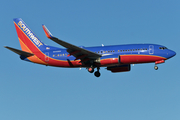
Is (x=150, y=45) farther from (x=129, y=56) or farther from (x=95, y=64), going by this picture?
(x=95, y=64)

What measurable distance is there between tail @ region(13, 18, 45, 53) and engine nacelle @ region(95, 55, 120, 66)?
1162 centimetres

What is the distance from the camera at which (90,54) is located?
49.7m

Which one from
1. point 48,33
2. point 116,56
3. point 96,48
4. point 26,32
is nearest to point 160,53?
point 116,56

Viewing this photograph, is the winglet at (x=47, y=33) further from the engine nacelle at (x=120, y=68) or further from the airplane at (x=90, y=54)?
the engine nacelle at (x=120, y=68)

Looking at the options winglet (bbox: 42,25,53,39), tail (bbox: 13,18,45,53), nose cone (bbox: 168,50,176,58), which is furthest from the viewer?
tail (bbox: 13,18,45,53)

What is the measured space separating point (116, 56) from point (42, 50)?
1351 centimetres

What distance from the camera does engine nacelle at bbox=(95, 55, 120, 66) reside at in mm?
48406

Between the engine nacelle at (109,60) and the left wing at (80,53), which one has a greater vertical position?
the left wing at (80,53)

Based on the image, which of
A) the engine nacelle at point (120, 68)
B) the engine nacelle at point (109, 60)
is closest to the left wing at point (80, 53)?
the engine nacelle at point (109, 60)

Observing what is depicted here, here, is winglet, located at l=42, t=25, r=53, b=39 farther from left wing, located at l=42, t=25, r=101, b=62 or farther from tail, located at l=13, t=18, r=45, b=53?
tail, located at l=13, t=18, r=45, b=53

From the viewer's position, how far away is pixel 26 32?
5706cm

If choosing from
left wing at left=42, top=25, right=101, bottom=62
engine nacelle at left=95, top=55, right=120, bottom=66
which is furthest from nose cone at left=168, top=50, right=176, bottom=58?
left wing at left=42, top=25, right=101, bottom=62

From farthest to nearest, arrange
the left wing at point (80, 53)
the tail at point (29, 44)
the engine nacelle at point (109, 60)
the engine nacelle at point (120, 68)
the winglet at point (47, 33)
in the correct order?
the tail at point (29, 44) < the engine nacelle at point (120, 68) < the engine nacelle at point (109, 60) < the left wing at point (80, 53) < the winglet at point (47, 33)

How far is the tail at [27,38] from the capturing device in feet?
182
